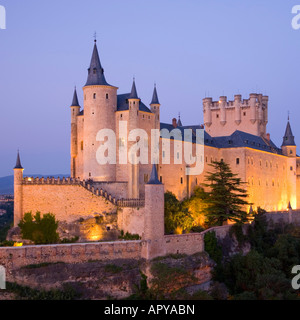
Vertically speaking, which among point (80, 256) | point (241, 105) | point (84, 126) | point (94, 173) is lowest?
point (80, 256)

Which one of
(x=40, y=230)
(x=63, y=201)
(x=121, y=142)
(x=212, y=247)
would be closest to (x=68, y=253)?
(x=40, y=230)

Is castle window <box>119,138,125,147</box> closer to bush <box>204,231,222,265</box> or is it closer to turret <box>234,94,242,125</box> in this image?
bush <box>204,231,222,265</box>

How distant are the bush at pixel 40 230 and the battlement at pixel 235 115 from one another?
37806 mm

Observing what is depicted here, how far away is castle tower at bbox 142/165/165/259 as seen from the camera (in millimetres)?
39616

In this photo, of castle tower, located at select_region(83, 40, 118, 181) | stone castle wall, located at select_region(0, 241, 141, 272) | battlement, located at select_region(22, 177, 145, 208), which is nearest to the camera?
stone castle wall, located at select_region(0, 241, 141, 272)

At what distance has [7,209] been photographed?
11975cm

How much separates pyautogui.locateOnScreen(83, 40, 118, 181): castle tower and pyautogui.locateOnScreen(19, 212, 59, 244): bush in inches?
330

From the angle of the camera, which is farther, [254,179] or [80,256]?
[254,179]

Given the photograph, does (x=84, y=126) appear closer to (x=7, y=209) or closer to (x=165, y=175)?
(x=165, y=175)

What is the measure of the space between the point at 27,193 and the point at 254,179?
30.7 meters

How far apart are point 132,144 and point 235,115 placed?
29.0m

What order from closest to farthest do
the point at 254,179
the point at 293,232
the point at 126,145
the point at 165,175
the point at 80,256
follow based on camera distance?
the point at 80,256 < the point at 126,145 < the point at 165,175 < the point at 293,232 < the point at 254,179
